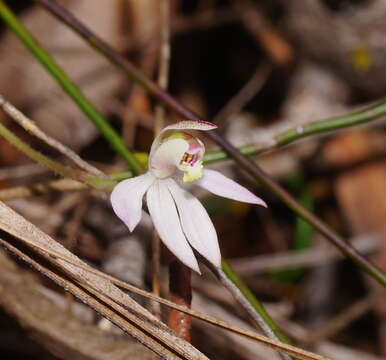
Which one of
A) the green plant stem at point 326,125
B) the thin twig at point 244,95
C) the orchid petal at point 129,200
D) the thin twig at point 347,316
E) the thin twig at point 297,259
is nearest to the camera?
the orchid petal at point 129,200

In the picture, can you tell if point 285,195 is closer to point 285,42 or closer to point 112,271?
point 112,271

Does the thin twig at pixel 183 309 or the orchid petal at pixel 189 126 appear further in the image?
the orchid petal at pixel 189 126

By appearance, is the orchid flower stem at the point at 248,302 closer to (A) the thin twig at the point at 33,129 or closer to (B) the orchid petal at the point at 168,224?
(B) the orchid petal at the point at 168,224

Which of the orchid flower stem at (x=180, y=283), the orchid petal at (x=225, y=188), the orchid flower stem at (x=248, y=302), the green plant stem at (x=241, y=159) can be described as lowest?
the orchid flower stem at (x=180, y=283)

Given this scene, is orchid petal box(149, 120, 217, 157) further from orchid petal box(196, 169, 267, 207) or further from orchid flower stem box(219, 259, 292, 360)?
orchid flower stem box(219, 259, 292, 360)

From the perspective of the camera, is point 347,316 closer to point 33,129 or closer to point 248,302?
point 248,302

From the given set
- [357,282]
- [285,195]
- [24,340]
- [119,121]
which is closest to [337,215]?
[357,282]

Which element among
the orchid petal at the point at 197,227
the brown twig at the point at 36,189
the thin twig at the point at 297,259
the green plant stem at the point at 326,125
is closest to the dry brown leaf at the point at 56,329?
the brown twig at the point at 36,189
